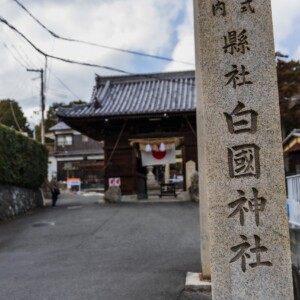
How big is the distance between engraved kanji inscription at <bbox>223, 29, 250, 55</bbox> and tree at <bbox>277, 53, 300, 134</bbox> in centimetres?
2101

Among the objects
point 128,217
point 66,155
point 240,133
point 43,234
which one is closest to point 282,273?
point 240,133

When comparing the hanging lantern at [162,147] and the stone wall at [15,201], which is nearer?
the stone wall at [15,201]

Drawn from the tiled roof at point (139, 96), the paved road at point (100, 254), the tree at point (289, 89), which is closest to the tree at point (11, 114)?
the tiled roof at point (139, 96)

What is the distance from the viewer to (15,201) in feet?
49.5

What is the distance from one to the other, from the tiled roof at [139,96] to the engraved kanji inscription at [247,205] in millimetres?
13662

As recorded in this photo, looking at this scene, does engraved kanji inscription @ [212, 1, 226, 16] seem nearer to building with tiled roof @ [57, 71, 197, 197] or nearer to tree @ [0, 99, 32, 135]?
building with tiled roof @ [57, 71, 197, 197]

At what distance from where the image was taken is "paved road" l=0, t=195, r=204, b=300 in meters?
A: 5.82

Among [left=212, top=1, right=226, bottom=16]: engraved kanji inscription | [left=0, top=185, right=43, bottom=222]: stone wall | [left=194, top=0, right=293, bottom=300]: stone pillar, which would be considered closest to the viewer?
[left=194, top=0, right=293, bottom=300]: stone pillar

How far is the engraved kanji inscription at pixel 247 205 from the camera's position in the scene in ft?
13.1

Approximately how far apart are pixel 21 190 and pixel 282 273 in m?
13.8

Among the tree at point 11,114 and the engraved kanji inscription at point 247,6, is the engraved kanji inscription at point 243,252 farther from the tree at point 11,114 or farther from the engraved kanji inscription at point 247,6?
the tree at point 11,114

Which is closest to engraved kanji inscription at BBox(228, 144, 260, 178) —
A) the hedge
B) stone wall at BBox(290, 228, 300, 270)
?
stone wall at BBox(290, 228, 300, 270)

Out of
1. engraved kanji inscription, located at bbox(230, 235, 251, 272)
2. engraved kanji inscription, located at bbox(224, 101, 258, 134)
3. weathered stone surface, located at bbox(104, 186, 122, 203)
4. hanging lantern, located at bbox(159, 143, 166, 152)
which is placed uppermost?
hanging lantern, located at bbox(159, 143, 166, 152)

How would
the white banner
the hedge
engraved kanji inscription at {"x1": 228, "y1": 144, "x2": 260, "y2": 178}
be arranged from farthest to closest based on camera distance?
the white banner → the hedge → engraved kanji inscription at {"x1": 228, "y1": 144, "x2": 260, "y2": 178}
